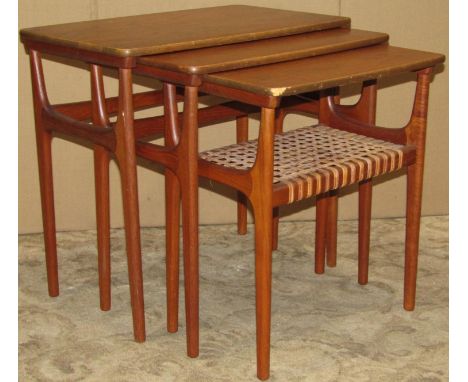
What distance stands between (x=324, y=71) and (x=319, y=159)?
241 mm

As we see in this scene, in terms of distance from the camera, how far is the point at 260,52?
203 cm

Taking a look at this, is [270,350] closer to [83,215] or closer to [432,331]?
[432,331]

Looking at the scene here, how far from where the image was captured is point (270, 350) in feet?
7.02

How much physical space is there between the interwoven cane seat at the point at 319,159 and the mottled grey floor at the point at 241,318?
1.37 feet

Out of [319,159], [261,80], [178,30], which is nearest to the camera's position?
[261,80]

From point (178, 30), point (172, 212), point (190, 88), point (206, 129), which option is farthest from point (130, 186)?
point (206, 129)

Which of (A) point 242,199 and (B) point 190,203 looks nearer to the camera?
(B) point 190,203

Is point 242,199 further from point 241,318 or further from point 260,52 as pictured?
point 260,52

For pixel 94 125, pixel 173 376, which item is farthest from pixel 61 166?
pixel 173 376

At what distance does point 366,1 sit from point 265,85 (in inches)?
45.4

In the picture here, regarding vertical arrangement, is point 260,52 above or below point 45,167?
above

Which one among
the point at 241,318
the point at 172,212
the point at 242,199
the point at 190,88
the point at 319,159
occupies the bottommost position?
the point at 241,318

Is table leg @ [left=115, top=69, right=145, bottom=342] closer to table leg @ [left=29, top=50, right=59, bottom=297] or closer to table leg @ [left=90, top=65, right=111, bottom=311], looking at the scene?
table leg @ [left=90, top=65, right=111, bottom=311]

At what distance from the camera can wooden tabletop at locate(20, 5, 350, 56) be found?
203 cm
